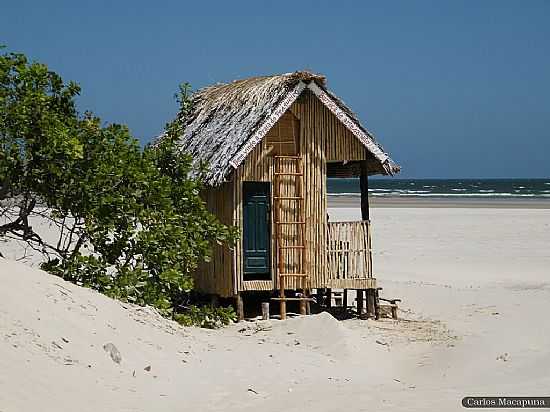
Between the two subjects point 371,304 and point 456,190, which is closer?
point 371,304

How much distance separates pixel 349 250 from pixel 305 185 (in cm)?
139

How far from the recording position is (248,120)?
51.2 feet

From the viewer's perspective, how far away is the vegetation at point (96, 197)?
1342 centimetres

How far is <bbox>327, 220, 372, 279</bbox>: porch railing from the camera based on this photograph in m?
16.1

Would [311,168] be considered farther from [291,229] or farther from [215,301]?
[215,301]

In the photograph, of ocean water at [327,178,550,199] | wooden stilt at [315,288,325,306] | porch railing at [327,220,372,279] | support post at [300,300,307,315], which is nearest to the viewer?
support post at [300,300,307,315]

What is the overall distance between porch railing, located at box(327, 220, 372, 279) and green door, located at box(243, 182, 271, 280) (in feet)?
3.67

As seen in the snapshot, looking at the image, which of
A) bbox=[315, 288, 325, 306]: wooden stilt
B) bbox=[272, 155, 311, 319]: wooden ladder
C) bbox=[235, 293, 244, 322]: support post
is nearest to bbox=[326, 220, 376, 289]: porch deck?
bbox=[272, 155, 311, 319]: wooden ladder

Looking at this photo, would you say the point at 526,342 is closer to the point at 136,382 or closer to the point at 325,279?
the point at 325,279

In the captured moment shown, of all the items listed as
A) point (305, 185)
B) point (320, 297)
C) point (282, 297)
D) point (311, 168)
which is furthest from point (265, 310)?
point (311, 168)

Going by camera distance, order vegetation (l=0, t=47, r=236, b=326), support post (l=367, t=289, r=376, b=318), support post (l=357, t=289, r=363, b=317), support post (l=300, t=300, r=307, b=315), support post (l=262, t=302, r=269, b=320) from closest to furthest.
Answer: vegetation (l=0, t=47, r=236, b=326) < support post (l=262, t=302, r=269, b=320) < support post (l=300, t=300, r=307, b=315) < support post (l=367, t=289, r=376, b=318) < support post (l=357, t=289, r=363, b=317)

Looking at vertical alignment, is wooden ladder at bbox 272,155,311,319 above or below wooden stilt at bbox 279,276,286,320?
above

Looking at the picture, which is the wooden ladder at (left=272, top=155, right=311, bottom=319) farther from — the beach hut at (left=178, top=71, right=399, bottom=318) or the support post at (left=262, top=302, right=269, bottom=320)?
the support post at (left=262, top=302, right=269, bottom=320)

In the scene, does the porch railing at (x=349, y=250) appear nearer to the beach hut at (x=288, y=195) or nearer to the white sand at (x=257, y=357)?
the beach hut at (x=288, y=195)
